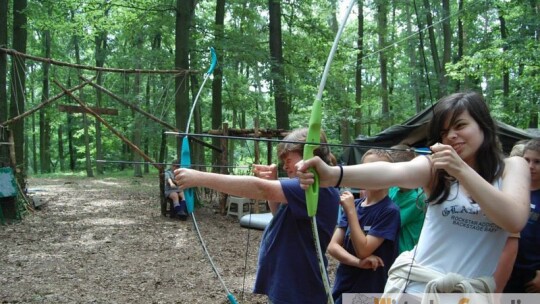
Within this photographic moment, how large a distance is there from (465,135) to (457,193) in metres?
0.16

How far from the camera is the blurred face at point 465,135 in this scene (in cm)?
121

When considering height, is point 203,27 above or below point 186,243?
above

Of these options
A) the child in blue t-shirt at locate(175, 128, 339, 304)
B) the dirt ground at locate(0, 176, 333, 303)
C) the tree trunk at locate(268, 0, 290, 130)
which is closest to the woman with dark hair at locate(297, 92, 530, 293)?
the child in blue t-shirt at locate(175, 128, 339, 304)

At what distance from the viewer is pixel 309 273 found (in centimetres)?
173

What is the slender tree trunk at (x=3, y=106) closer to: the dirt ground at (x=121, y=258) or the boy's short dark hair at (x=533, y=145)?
the dirt ground at (x=121, y=258)

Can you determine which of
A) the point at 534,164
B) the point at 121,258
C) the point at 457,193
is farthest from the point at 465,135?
the point at 121,258

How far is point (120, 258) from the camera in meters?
5.27

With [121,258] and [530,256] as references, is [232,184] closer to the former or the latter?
[530,256]

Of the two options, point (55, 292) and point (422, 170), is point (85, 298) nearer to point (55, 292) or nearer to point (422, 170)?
point (55, 292)

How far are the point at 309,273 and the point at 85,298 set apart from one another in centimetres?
285

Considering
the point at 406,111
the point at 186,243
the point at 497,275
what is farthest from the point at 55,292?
the point at 406,111

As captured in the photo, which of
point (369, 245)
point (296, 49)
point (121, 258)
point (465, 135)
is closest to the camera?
point (465, 135)

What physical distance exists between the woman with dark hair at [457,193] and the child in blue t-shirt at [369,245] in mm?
557

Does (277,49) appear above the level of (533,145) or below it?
above
